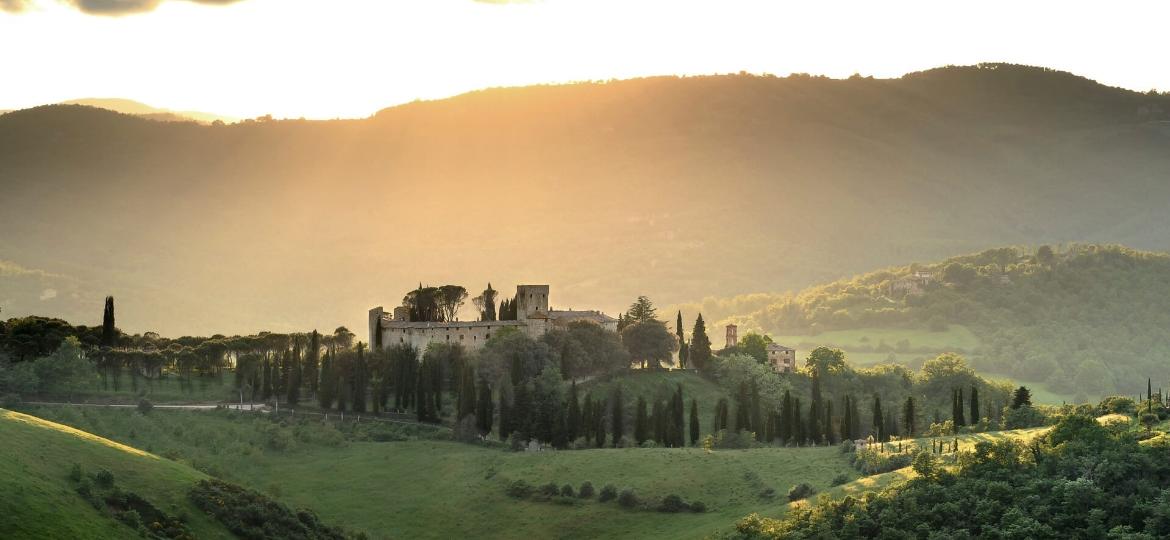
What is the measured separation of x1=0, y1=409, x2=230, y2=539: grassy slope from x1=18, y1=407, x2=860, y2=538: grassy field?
1232 cm

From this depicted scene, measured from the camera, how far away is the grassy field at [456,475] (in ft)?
307

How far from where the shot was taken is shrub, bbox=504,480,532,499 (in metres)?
97.8

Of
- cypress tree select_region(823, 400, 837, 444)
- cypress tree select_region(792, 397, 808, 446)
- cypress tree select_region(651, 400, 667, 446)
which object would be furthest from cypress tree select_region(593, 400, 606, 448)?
cypress tree select_region(823, 400, 837, 444)

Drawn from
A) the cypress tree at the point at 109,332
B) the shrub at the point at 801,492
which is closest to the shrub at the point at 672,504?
the shrub at the point at 801,492

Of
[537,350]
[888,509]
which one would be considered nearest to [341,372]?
[537,350]

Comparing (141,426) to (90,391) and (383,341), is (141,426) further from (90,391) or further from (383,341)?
(383,341)

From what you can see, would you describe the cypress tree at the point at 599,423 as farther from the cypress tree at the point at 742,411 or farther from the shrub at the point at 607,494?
the shrub at the point at 607,494

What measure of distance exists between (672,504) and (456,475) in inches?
679

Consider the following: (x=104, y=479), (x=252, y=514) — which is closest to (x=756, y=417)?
(x=252, y=514)

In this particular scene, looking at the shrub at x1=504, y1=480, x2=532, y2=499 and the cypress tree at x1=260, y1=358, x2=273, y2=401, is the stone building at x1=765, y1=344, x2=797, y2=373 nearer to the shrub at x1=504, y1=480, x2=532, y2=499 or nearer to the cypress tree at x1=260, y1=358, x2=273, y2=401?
the cypress tree at x1=260, y1=358, x2=273, y2=401

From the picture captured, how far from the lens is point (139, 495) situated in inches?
3113

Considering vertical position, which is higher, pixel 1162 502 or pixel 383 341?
pixel 383 341

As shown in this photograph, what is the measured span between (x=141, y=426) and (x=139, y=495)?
28.7 meters

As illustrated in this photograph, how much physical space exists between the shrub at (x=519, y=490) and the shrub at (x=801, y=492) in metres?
19.1
